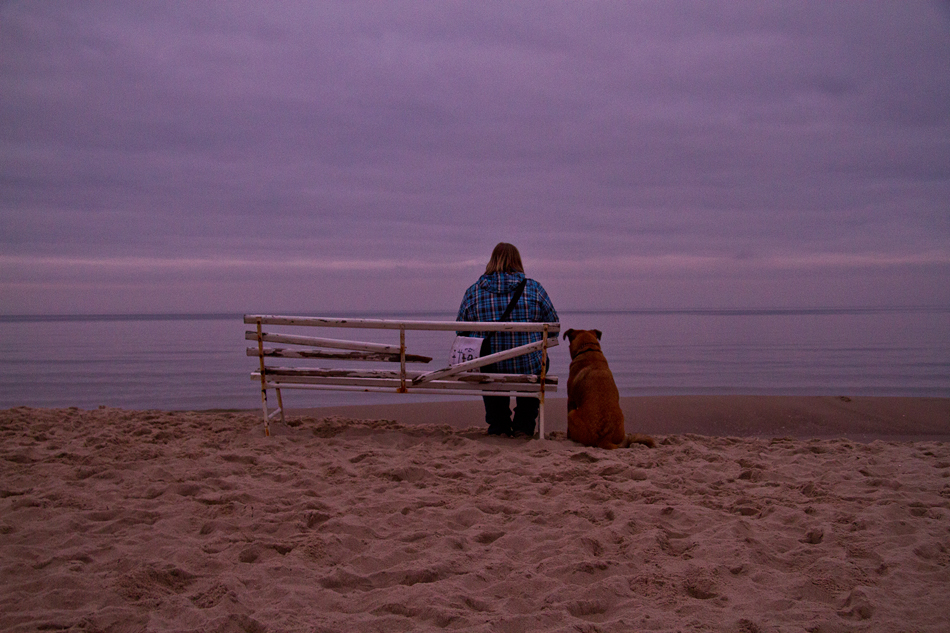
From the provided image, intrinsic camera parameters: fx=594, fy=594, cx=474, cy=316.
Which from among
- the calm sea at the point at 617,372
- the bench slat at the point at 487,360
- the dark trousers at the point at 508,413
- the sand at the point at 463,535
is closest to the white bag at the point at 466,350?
the bench slat at the point at 487,360

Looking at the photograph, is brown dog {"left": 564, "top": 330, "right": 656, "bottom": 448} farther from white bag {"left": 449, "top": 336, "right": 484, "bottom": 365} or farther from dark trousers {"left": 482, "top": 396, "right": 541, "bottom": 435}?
white bag {"left": 449, "top": 336, "right": 484, "bottom": 365}

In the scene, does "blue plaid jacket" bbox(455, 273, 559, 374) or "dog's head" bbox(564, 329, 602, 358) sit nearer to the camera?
"dog's head" bbox(564, 329, 602, 358)

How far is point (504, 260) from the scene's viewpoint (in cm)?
623

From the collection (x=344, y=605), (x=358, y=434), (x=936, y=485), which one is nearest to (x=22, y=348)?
(x=358, y=434)

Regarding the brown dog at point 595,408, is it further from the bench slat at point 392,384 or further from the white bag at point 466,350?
the white bag at point 466,350

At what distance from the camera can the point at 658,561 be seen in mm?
3014

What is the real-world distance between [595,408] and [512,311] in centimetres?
131

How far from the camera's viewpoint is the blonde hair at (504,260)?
623 cm

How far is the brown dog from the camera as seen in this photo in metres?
5.44

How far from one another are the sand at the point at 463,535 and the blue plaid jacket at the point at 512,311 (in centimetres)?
85

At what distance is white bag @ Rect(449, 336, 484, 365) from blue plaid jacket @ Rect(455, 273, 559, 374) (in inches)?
6.3

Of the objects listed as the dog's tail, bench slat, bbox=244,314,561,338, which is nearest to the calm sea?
→ bench slat, bbox=244,314,561,338

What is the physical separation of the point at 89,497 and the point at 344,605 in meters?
2.30

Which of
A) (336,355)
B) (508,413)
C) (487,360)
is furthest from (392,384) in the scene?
(508,413)
